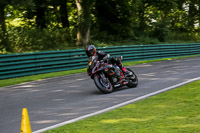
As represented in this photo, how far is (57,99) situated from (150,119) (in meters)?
3.78

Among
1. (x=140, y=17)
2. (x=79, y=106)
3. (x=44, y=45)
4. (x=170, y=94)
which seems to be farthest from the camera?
(x=140, y=17)

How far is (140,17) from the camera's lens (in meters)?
37.1

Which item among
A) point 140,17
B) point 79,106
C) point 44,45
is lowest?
point 79,106

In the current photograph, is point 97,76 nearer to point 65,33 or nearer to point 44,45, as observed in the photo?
point 44,45

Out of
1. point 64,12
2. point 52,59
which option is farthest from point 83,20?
point 52,59

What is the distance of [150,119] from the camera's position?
6129 mm

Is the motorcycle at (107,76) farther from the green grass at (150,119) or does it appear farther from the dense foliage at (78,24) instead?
the dense foliage at (78,24)

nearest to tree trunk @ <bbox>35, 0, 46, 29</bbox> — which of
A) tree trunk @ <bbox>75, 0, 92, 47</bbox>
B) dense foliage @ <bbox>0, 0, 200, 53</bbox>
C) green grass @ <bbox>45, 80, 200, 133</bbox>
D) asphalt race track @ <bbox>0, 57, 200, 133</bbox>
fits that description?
dense foliage @ <bbox>0, 0, 200, 53</bbox>

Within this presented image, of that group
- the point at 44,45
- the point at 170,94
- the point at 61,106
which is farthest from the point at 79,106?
the point at 44,45

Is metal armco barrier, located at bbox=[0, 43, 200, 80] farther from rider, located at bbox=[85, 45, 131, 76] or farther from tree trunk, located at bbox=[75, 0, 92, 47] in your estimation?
rider, located at bbox=[85, 45, 131, 76]

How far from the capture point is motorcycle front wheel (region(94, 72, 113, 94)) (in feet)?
31.2

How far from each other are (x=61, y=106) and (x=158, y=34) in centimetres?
2782

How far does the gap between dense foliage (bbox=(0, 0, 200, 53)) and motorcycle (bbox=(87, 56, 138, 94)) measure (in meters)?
11.3

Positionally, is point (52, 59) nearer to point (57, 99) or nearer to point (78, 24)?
point (57, 99)
